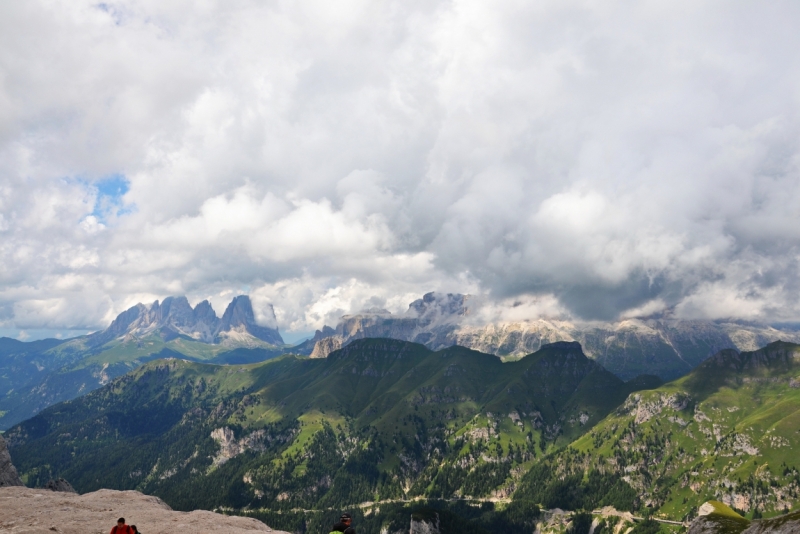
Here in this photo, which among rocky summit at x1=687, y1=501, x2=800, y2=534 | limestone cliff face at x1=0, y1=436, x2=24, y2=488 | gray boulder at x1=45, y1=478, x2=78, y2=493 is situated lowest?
rocky summit at x1=687, y1=501, x2=800, y2=534

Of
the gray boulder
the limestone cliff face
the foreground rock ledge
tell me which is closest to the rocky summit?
the foreground rock ledge

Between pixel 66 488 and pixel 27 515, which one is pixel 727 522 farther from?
pixel 66 488

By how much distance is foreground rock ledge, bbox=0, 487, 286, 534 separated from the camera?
232 ft

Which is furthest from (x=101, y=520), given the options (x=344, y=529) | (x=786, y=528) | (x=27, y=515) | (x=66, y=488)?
(x=66, y=488)

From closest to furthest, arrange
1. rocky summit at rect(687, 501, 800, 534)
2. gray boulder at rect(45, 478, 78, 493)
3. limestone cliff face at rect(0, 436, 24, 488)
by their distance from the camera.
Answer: rocky summit at rect(687, 501, 800, 534)
limestone cliff face at rect(0, 436, 24, 488)
gray boulder at rect(45, 478, 78, 493)

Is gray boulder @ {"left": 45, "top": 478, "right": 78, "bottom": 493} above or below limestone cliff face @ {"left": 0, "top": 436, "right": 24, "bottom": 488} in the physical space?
below

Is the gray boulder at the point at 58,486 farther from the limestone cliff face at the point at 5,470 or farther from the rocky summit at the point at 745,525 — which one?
the rocky summit at the point at 745,525

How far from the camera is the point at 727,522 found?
159 m

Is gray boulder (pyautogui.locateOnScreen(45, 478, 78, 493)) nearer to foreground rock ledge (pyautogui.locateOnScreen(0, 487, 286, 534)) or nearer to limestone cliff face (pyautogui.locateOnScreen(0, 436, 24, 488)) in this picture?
limestone cliff face (pyautogui.locateOnScreen(0, 436, 24, 488))

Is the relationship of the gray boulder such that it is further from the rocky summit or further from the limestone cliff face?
the rocky summit

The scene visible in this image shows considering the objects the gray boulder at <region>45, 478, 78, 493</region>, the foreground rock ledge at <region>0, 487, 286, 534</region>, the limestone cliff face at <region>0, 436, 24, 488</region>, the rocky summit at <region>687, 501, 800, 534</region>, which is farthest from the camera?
the gray boulder at <region>45, 478, 78, 493</region>

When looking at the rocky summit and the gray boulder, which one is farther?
the gray boulder

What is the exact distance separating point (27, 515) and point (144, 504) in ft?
95.1

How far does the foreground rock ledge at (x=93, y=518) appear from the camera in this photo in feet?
232
